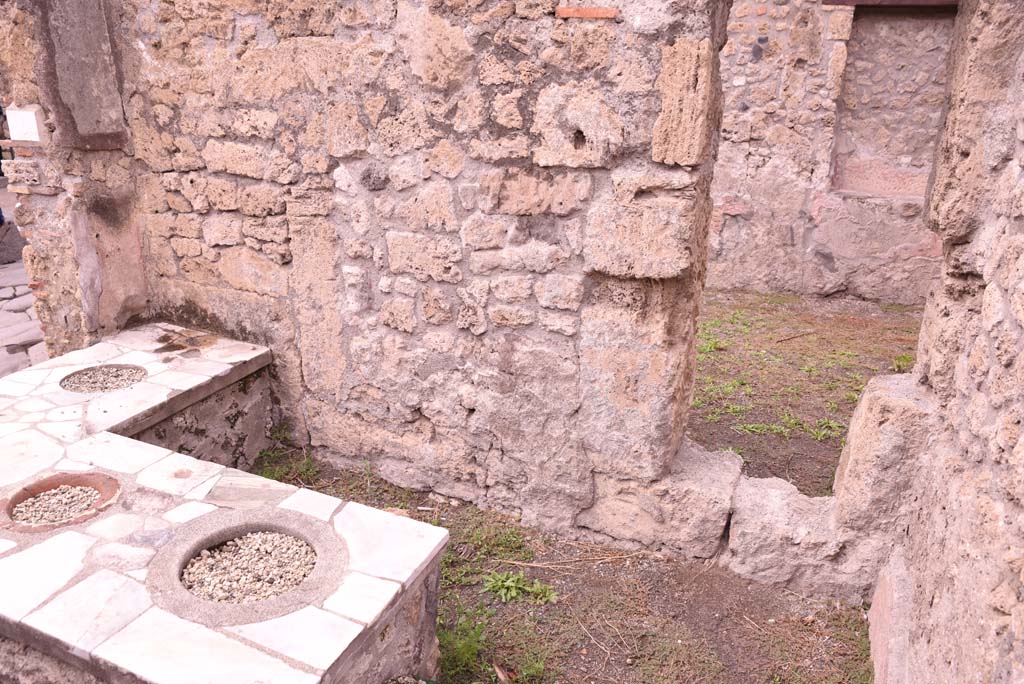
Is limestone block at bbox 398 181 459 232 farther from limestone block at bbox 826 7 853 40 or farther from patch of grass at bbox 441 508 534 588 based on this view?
limestone block at bbox 826 7 853 40

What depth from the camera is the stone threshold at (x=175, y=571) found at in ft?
6.15

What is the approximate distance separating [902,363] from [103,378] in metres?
4.74

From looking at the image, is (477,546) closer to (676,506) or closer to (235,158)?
(676,506)

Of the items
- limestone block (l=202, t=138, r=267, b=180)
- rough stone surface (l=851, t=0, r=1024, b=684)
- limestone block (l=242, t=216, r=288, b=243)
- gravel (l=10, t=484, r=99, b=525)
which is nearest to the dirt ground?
rough stone surface (l=851, t=0, r=1024, b=684)

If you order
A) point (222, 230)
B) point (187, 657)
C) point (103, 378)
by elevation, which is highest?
point (222, 230)

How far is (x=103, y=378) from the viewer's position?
3438 mm

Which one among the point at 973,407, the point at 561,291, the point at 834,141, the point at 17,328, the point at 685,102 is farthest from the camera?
the point at 834,141

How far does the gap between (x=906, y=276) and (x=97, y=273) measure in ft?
19.1

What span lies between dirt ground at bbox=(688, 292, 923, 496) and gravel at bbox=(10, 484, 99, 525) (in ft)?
9.29

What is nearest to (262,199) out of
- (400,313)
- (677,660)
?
(400,313)

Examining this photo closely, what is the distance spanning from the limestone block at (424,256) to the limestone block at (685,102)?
949 mm

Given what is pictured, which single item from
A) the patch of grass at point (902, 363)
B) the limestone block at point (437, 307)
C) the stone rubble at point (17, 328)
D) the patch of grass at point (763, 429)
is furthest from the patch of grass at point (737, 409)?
the stone rubble at point (17, 328)

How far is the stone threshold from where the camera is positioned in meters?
1.88

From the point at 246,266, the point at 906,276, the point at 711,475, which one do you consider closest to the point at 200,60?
the point at 246,266
